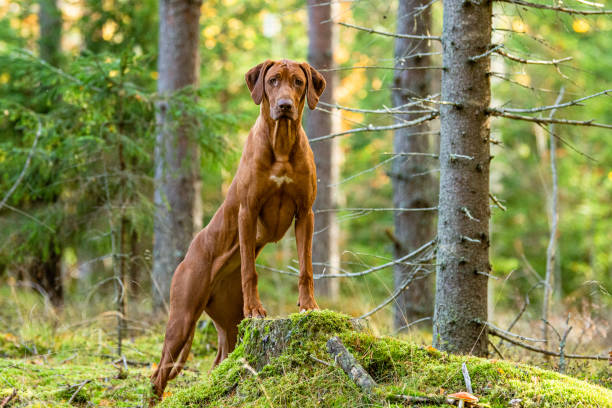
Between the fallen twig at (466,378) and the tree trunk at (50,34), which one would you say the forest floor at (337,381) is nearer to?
the fallen twig at (466,378)

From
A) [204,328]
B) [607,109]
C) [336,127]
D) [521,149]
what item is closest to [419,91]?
[336,127]

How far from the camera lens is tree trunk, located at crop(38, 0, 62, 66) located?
13.9 meters

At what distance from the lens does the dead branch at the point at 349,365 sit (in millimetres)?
3342

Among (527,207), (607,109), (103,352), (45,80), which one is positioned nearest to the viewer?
(103,352)

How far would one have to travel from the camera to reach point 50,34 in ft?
46.0

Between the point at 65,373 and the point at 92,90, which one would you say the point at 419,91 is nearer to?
the point at 92,90

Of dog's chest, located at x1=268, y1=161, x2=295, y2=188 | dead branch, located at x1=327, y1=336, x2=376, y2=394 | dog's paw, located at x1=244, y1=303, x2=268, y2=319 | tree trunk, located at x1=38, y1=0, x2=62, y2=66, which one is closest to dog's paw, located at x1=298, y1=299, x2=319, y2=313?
dog's paw, located at x1=244, y1=303, x2=268, y2=319

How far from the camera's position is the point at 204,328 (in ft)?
24.2

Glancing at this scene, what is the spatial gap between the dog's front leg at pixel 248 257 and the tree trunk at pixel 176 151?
187 inches

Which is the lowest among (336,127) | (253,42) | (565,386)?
(565,386)

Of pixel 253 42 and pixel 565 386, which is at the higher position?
pixel 253 42

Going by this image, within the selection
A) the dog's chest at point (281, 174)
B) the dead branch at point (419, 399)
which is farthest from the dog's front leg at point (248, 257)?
the dead branch at point (419, 399)

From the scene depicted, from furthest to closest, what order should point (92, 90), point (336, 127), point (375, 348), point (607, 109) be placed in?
point (607, 109), point (336, 127), point (92, 90), point (375, 348)

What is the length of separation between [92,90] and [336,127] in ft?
16.5
